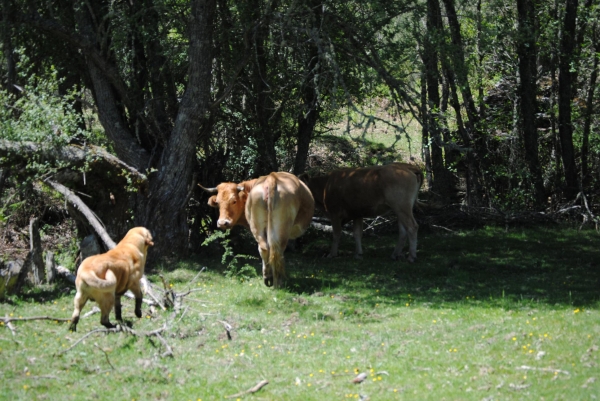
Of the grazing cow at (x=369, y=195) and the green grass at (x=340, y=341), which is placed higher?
the grazing cow at (x=369, y=195)

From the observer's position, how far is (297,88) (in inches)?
706

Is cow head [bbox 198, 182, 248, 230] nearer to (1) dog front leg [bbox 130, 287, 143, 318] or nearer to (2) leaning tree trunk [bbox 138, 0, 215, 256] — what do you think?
(2) leaning tree trunk [bbox 138, 0, 215, 256]

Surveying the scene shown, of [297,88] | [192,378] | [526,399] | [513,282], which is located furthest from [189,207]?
[526,399]

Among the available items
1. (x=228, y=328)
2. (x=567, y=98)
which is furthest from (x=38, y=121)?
(x=567, y=98)

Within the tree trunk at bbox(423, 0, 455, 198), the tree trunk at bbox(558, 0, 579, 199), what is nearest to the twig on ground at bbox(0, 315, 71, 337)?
the tree trunk at bbox(423, 0, 455, 198)

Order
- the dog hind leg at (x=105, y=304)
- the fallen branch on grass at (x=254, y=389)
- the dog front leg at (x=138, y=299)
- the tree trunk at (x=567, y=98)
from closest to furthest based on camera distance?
the fallen branch on grass at (x=254, y=389)
the dog hind leg at (x=105, y=304)
the dog front leg at (x=138, y=299)
the tree trunk at (x=567, y=98)

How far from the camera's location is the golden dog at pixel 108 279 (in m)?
9.37

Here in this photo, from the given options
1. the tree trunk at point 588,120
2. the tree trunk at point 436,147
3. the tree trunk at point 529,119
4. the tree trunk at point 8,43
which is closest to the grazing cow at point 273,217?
the tree trunk at point 8,43

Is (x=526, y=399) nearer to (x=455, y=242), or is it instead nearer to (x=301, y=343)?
(x=301, y=343)

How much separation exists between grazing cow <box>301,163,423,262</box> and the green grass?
1.78m

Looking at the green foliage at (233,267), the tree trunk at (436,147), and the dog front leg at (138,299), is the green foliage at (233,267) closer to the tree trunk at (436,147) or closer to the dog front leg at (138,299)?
the dog front leg at (138,299)

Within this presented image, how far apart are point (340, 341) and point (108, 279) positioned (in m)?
2.99

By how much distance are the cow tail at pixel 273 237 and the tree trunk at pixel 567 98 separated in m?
10.2

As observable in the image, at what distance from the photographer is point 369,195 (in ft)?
54.7
